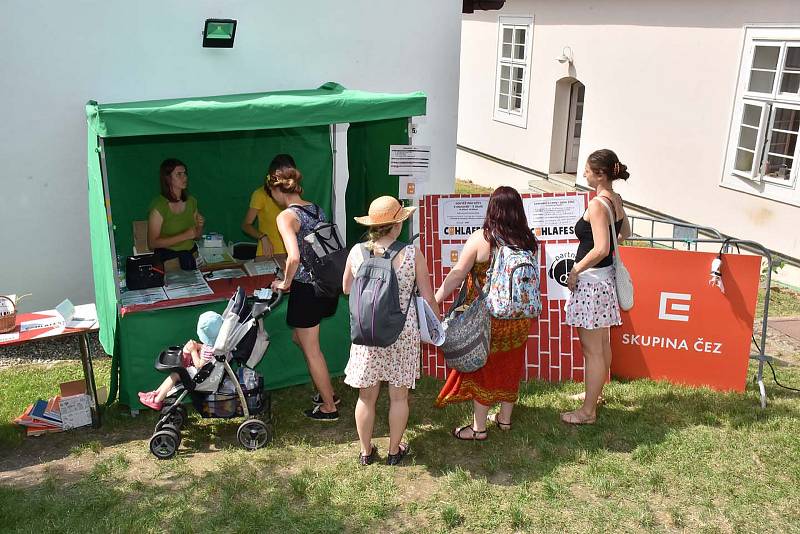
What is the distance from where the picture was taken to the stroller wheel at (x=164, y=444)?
4539mm

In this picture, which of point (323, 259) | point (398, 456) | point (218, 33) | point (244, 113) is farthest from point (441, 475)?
point (218, 33)

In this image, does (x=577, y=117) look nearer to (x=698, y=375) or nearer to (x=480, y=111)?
(x=480, y=111)

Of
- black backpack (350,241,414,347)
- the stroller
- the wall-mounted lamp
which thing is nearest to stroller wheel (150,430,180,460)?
the stroller

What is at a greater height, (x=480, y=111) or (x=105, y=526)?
(x=480, y=111)

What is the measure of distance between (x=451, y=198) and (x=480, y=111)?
10.7 meters

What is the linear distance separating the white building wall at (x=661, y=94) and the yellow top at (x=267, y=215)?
630 centimetres

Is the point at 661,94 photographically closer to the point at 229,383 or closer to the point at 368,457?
the point at 368,457

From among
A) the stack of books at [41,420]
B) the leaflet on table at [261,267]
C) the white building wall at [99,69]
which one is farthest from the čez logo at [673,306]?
the stack of books at [41,420]

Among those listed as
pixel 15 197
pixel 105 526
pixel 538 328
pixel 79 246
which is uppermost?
pixel 15 197

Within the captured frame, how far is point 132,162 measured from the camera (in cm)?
641

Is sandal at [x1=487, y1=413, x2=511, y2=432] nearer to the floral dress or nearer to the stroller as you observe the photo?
the floral dress

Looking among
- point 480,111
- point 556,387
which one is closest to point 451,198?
point 556,387

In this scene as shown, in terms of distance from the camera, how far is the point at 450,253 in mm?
5750

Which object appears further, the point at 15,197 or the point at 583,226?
the point at 15,197
